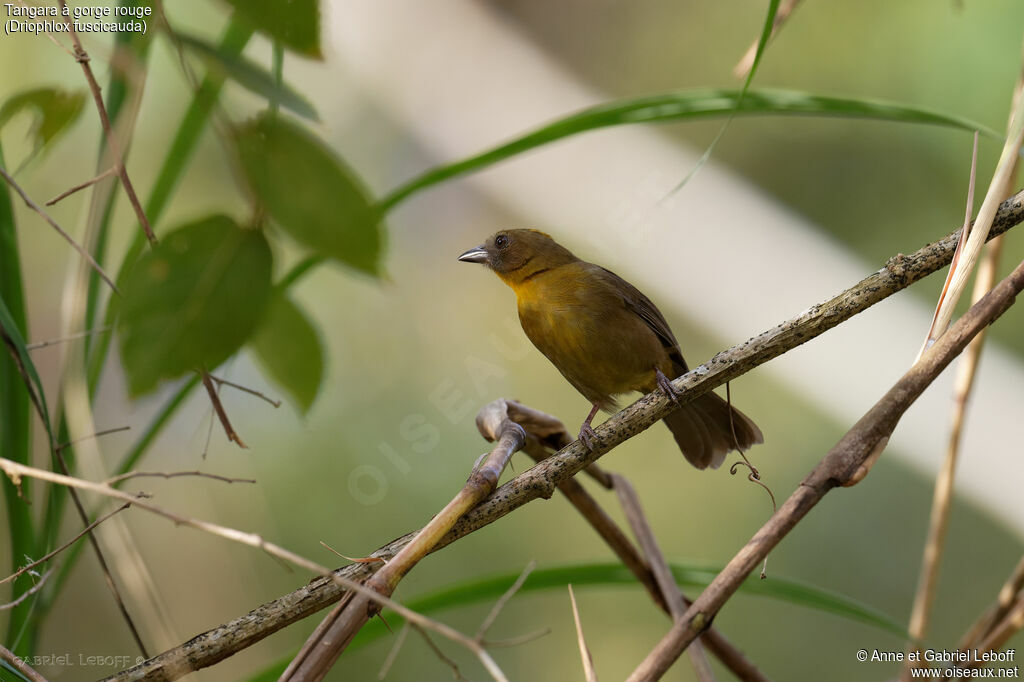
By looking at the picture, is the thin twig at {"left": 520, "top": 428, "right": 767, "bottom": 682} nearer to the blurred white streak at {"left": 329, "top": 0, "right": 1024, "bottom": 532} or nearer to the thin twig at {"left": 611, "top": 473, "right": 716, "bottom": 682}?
the thin twig at {"left": 611, "top": 473, "right": 716, "bottom": 682}

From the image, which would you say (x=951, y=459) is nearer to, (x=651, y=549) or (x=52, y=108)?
(x=651, y=549)

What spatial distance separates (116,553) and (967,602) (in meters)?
5.21

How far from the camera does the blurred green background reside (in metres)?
4.57

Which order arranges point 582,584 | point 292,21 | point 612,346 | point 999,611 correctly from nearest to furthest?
point 292,21 → point 999,611 → point 582,584 → point 612,346

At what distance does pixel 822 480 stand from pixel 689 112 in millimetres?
748

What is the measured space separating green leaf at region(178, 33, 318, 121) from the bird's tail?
1.67m

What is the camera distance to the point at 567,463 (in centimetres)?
99

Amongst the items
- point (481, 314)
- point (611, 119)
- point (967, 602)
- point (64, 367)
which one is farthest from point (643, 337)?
point (967, 602)

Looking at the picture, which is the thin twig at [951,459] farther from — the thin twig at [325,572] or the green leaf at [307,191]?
the green leaf at [307,191]

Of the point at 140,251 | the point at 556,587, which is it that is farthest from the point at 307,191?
the point at 556,587

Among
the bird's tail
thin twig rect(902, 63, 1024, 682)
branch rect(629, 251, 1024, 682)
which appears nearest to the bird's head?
the bird's tail

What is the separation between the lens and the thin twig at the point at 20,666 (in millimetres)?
895

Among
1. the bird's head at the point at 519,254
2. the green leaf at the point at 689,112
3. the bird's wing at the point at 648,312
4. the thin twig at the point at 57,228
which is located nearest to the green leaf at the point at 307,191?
the thin twig at the point at 57,228

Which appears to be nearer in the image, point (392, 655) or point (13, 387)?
point (392, 655)
